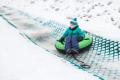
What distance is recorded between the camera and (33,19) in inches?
550

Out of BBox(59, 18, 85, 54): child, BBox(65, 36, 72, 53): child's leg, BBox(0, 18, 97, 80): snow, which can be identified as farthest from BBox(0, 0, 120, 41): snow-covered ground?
BBox(0, 18, 97, 80): snow

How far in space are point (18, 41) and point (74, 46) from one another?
2.81 meters

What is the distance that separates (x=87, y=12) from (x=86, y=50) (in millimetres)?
4434

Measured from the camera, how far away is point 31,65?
7.90 m

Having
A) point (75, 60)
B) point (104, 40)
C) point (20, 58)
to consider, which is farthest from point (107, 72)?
point (20, 58)

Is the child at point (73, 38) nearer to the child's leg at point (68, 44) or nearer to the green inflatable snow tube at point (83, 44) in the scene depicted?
the child's leg at point (68, 44)

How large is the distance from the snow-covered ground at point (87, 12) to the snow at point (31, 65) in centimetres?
219

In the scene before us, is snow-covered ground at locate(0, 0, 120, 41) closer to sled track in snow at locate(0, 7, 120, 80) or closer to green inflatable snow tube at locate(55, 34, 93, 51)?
sled track in snow at locate(0, 7, 120, 80)

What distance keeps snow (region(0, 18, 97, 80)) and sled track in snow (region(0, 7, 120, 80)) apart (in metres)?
0.33

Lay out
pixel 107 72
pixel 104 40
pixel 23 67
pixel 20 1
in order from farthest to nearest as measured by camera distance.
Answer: pixel 20 1
pixel 104 40
pixel 23 67
pixel 107 72

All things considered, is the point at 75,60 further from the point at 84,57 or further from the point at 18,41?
the point at 18,41

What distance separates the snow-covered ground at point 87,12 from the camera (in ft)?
34.9

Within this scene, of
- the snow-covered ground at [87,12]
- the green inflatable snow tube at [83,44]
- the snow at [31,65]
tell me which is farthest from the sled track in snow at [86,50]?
the snow-covered ground at [87,12]

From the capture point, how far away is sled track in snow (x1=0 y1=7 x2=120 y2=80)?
7.45 m
